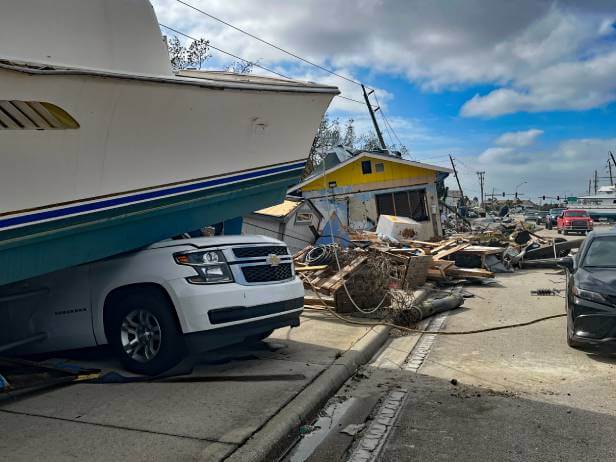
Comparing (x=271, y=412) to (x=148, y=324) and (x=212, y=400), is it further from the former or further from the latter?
(x=148, y=324)

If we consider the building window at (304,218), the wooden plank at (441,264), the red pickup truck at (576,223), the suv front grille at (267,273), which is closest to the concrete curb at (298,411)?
the suv front grille at (267,273)

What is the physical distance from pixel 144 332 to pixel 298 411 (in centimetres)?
201

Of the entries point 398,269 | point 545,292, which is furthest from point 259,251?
point 545,292

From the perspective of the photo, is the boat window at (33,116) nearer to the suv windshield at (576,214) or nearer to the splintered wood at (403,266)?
the splintered wood at (403,266)

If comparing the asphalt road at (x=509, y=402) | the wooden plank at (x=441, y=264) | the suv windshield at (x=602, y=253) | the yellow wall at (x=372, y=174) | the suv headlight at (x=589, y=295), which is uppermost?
the yellow wall at (x=372, y=174)

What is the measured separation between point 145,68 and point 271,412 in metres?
3.85

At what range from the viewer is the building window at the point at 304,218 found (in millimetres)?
16898

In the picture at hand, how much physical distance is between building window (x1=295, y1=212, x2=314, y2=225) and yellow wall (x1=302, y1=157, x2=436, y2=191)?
22.1 feet

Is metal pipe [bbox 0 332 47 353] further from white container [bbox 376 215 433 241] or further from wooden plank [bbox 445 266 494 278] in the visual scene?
white container [bbox 376 215 433 241]

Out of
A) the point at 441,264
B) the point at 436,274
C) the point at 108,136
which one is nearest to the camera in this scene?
the point at 108,136

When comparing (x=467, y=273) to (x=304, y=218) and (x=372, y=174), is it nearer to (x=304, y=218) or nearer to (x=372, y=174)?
(x=304, y=218)

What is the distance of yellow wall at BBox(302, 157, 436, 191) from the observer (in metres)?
24.7

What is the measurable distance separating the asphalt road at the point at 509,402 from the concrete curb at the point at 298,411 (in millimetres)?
724

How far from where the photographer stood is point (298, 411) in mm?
4578
